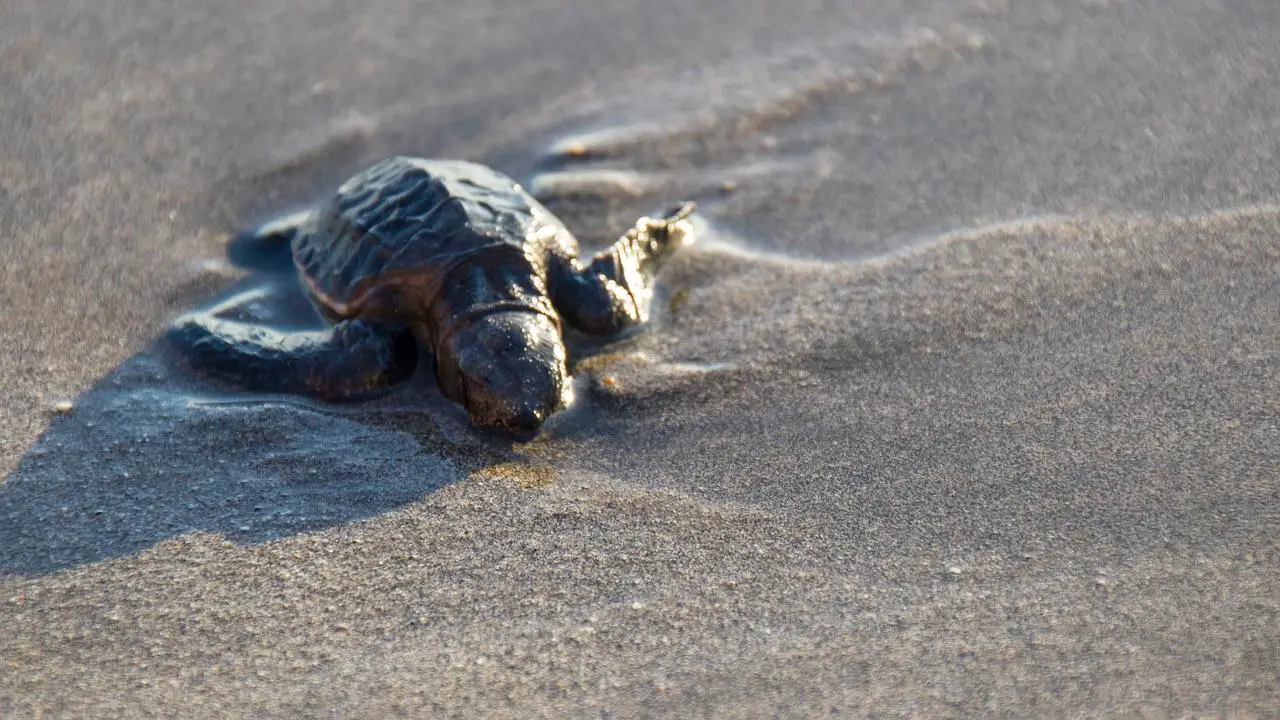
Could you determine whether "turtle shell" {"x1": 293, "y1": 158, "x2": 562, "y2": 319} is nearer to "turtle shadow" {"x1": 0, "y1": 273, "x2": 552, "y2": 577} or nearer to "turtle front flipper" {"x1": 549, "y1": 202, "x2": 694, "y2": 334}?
"turtle front flipper" {"x1": 549, "y1": 202, "x2": 694, "y2": 334}

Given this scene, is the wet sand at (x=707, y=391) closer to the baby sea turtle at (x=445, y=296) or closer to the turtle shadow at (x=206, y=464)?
the turtle shadow at (x=206, y=464)

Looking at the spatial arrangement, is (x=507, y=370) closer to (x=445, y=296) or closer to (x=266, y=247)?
(x=445, y=296)

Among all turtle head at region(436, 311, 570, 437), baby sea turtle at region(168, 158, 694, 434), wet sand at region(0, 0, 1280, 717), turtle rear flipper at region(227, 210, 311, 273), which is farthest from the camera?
turtle rear flipper at region(227, 210, 311, 273)

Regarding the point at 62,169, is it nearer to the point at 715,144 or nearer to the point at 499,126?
the point at 499,126

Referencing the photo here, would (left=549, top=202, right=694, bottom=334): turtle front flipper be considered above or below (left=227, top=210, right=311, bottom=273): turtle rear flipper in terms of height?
below

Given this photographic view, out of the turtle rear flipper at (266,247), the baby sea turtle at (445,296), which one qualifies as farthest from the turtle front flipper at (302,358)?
the turtle rear flipper at (266,247)

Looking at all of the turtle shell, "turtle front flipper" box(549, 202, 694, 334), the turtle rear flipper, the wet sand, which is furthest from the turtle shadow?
the turtle rear flipper
